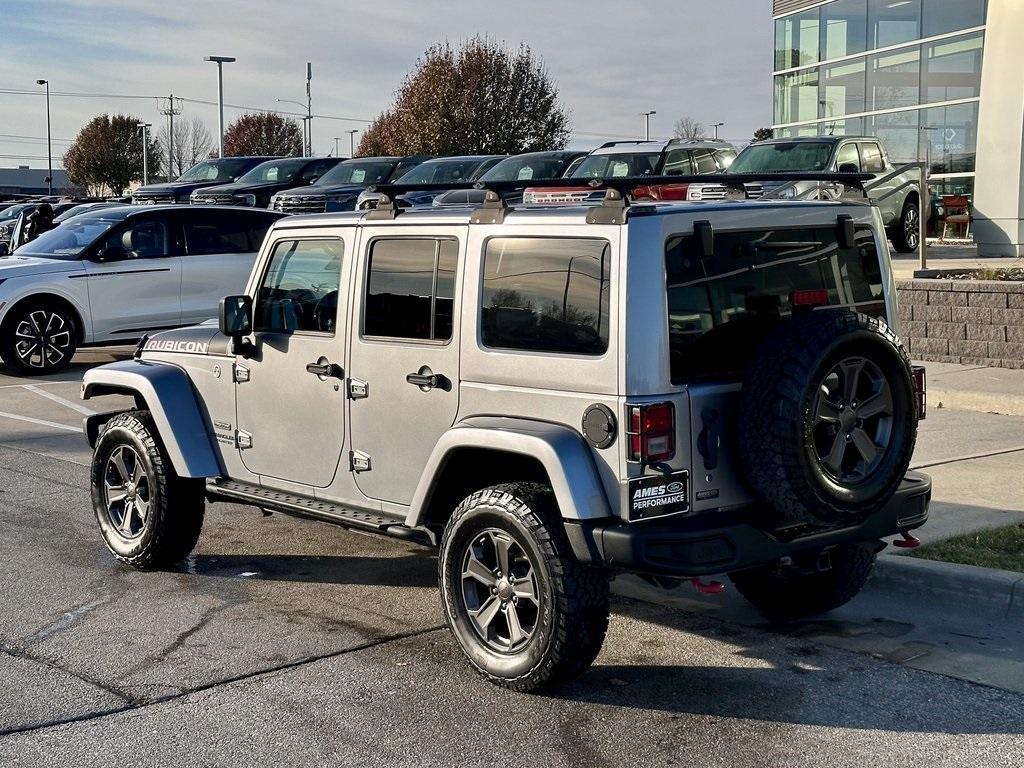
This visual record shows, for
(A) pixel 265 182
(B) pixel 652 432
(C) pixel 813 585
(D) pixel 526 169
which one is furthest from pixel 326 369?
(A) pixel 265 182

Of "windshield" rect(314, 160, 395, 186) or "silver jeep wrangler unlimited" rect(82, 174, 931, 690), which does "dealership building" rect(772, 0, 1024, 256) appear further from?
"silver jeep wrangler unlimited" rect(82, 174, 931, 690)

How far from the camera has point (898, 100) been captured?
27.9 meters

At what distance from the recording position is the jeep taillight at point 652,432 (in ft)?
15.8

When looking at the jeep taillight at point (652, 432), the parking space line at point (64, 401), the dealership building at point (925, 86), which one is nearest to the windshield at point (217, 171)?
the dealership building at point (925, 86)

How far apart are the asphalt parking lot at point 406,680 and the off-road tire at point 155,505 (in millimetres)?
139

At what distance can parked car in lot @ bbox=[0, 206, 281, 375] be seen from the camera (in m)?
15.4

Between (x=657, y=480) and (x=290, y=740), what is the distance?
63.0 inches

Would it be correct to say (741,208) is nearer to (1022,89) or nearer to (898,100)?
(1022,89)

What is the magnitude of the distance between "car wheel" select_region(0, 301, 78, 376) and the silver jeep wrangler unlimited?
32.5 ft

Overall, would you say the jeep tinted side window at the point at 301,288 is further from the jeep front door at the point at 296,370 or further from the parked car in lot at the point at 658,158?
the parked car in lot at the point at 658,158

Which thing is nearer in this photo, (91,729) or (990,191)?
(91,729)

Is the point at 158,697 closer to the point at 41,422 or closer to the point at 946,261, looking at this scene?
the point at 41,422

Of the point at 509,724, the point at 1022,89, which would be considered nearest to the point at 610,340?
the point at 509,724

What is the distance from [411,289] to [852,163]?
49.8 ft
